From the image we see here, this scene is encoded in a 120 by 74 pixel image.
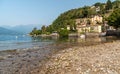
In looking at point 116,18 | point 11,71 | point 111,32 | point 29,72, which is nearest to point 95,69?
point 29,72

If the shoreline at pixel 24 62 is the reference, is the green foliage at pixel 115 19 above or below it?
above

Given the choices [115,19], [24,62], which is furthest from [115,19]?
[24,62]

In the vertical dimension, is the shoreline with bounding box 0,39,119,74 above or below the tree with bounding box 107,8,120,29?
below

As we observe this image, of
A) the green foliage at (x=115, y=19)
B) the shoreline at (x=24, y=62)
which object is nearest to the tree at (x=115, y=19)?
the green foliage at (x=115, y=19)

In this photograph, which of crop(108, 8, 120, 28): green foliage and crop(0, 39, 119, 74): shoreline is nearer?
crop(0, 39, 119, 74): shoreline

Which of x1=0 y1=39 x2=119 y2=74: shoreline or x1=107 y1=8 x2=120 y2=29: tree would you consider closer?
x1=0 y1=39 x2=119 y2=74: shoreline

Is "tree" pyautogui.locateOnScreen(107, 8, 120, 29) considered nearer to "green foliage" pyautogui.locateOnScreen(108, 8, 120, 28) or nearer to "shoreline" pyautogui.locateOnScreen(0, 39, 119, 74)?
"green foliage" pyautogui.locateOnScreen(108, 8, 120, 28)

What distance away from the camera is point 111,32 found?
145500mm

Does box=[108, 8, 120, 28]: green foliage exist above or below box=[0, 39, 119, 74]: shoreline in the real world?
above

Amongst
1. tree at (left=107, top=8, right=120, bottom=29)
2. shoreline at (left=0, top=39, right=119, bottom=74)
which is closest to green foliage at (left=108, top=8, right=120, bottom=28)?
tree at (left=107, top=8, right=120, bottom=29)

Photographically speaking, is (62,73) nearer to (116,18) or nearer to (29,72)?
(29,72)

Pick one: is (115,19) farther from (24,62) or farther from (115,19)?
(24,62)

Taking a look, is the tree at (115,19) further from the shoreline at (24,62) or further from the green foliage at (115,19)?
the shoreline at (24,62)

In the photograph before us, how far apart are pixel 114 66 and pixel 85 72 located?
254 cm
